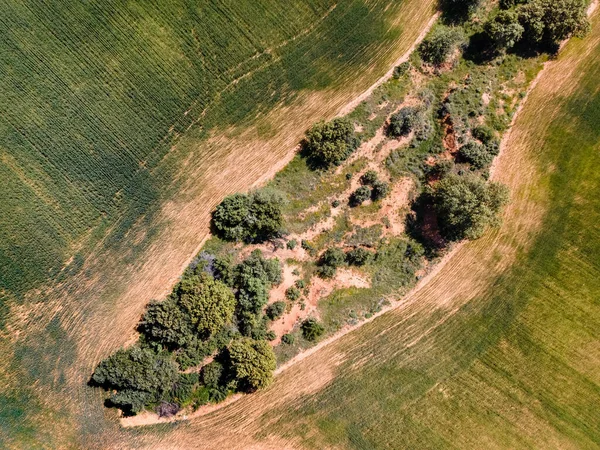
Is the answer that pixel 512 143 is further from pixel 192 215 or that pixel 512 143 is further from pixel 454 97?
pixel 192 215

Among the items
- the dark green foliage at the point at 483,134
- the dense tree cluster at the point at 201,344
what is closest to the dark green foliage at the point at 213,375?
the dense tree cluster at the point at 201,344

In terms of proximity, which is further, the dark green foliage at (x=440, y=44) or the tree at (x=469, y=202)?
the dark green foliage at (x=440, y=44)

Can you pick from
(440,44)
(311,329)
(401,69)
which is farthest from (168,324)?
(440,44)

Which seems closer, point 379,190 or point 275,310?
point 275,310

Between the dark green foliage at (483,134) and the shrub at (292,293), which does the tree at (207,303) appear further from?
the dark green foliage at (483,134)

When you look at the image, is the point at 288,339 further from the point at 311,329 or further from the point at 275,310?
the point at 275,310

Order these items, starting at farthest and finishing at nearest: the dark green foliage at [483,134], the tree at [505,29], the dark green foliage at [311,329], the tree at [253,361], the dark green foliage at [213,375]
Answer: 1. the dark green foliage at [483,134]
2. the tree at [505,29]
3. the dark green foliage at [311,329]
4. the dark green foliage at [213,375]
5. the tree at [253,361]
